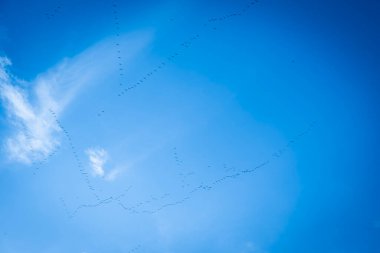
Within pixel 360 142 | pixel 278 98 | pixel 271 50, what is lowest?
pixel 360 142

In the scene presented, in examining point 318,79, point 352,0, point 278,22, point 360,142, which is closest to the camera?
point 352,0

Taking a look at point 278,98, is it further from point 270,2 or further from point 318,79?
point 270,2

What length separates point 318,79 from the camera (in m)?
4.88

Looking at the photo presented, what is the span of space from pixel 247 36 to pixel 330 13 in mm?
1601

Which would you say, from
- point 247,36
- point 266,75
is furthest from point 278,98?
point 247,36

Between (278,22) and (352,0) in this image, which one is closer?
(352,0)

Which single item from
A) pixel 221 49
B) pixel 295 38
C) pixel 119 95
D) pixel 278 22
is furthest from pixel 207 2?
pixel 119 95

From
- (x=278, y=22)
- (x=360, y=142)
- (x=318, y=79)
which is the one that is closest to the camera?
(x=278, y=22)

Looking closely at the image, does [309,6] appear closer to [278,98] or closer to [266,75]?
[266,75]

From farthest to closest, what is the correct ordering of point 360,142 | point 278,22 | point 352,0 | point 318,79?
1. point 360,142
2. point 318,79
3. point 278,22
4. point 352,0

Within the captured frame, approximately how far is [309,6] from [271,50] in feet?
3.31

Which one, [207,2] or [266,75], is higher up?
[207,2]

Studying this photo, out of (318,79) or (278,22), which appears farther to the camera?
(318,79)

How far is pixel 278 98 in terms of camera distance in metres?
5.11
